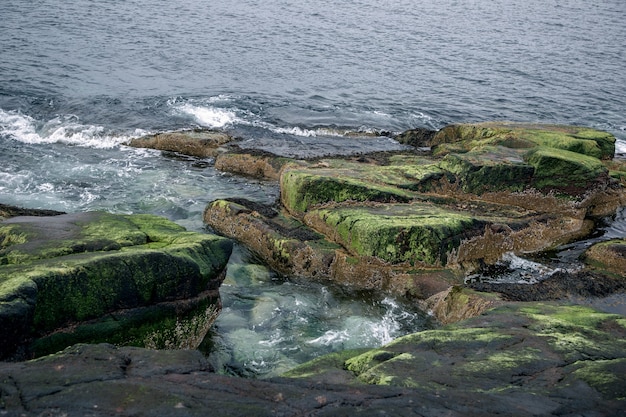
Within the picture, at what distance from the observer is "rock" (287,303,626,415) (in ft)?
26.6

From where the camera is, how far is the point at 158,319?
37.5 ft

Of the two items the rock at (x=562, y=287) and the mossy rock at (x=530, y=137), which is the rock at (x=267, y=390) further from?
the mossy rock at (x=530, y=137)

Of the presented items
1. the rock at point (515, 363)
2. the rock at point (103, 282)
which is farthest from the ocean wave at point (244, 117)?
the rock at point (515, 363)

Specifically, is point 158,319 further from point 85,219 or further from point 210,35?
point 210,35

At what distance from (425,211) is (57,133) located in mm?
18375

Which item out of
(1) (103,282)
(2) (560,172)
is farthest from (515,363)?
(2) (560,172)

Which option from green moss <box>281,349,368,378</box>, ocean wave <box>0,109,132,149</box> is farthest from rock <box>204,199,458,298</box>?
ocean wave <box>0,109,132,149</box>

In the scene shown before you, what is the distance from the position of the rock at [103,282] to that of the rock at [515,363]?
3.26 m

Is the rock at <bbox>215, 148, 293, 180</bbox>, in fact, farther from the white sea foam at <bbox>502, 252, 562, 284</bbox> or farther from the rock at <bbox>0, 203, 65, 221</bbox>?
the white sea foam at <bbox>502, 252, 562, 284</bbox>

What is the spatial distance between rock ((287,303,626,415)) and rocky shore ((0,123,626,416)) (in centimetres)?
4

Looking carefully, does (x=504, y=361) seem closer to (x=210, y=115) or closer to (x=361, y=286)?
(x=361, y=286)

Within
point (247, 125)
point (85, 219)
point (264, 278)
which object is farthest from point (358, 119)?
point (85, 219)

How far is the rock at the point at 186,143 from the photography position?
26.0 meters

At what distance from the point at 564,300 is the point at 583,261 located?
3361 mm
